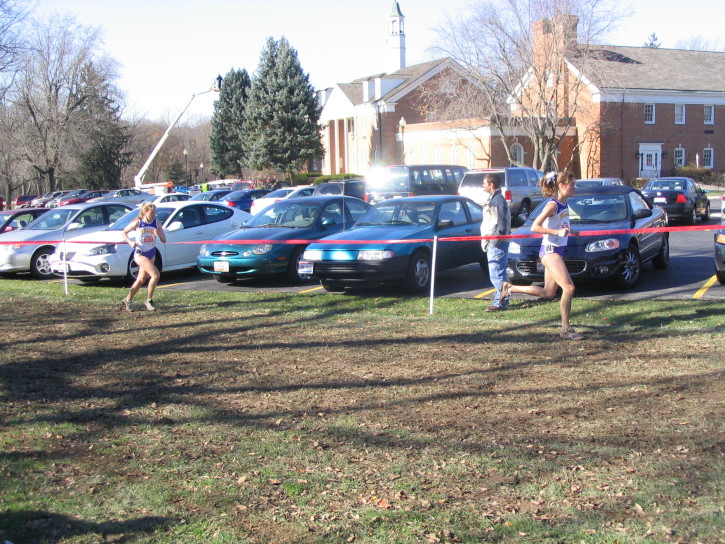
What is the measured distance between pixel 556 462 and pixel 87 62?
5613 centimetres

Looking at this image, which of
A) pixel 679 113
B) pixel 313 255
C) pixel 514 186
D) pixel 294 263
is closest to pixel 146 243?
pixel 313 255

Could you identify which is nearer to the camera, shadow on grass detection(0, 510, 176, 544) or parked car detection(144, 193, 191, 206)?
shadow on grass detection(0, 510, 176, 544)

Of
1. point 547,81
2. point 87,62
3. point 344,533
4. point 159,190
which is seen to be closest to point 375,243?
point 344,533

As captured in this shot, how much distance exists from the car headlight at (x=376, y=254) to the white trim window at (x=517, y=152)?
3624cm

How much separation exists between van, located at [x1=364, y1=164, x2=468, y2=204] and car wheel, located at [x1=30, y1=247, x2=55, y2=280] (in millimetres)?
10570

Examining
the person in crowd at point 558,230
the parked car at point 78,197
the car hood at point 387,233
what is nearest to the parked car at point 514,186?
the car hood at point 387,233

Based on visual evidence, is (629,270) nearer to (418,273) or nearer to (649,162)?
(418,273)

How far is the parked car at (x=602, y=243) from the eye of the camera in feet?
35.1

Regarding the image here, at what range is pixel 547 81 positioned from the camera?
41.1 m

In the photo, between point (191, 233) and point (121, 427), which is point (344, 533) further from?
point (191, 233)

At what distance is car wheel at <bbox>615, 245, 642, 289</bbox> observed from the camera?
430 inches

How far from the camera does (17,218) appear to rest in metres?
20.2

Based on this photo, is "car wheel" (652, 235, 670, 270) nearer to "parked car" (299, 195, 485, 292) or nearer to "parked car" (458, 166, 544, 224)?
"parked car" (299, 195, 485, 292)

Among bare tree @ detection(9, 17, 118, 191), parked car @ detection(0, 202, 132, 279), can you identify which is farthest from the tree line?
parked car @ detection(0, 202, 132, 279)
